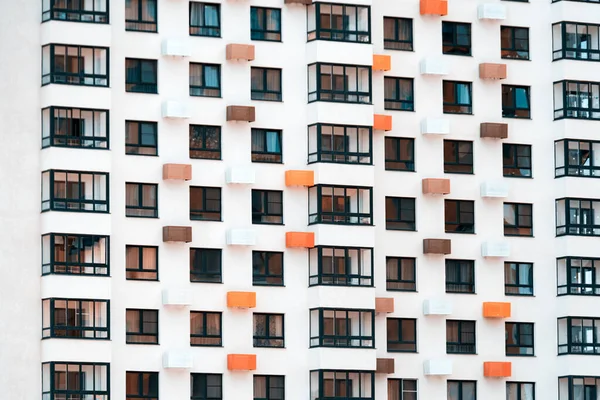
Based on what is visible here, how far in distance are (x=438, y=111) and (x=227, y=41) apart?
9836 millimetres

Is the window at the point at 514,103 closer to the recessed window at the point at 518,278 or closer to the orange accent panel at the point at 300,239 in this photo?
the recessed window at the point at 518,278

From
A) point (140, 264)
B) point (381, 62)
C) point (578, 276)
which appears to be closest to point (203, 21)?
point (381, 62)

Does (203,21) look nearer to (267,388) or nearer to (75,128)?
(75,128)

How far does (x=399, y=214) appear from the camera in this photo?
86.2 meters

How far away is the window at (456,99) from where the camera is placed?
87.8m

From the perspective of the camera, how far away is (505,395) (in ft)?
284

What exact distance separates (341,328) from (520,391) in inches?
348

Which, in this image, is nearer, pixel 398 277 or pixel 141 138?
pixel 141 138

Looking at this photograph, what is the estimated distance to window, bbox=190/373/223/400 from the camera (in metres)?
82.2

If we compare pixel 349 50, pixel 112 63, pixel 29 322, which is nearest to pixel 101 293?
pixel 29 322

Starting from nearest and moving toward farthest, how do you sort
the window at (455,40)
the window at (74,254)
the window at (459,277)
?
the window at (74,254) < the window at (459,277) < the window at (455,40)

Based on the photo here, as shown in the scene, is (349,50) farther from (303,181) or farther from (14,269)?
(14,269)

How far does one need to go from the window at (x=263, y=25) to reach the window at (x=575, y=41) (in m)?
12.8

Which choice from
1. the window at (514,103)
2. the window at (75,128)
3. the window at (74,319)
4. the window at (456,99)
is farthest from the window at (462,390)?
the window at (75,128)
